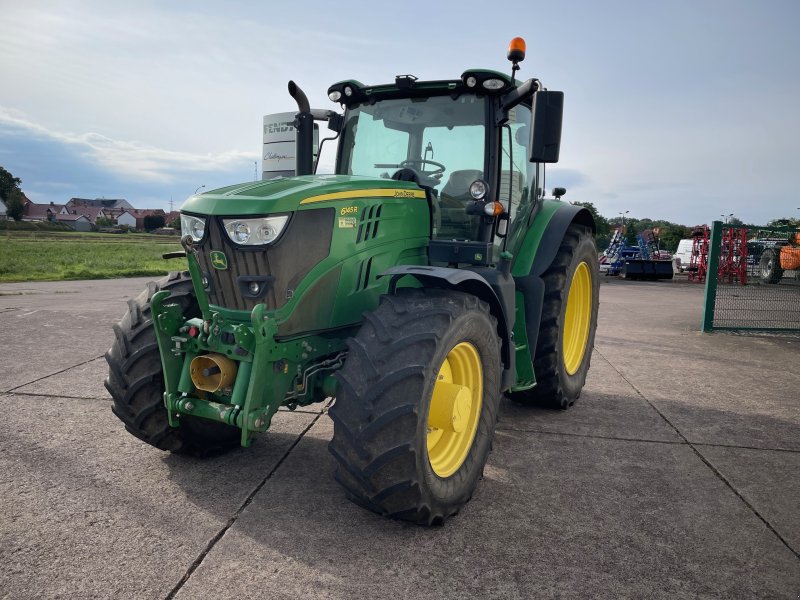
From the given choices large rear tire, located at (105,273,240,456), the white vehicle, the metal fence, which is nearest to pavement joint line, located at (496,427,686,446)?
large rear tire, located at (105,273,240,456)

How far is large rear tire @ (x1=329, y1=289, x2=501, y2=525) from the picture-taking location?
8.59ft

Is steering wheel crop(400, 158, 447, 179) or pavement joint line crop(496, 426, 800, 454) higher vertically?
steering wheel crop(400, 158, 447, 179)

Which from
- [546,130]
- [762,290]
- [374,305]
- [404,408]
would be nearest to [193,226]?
[374,305]

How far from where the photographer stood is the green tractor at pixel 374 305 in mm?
2697

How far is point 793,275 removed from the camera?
10.4 meters

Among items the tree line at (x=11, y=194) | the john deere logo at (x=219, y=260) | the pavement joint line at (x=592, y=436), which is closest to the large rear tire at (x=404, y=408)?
the john deere logo at (x=219, y=260)

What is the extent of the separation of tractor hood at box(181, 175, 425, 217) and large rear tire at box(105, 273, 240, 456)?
65cm

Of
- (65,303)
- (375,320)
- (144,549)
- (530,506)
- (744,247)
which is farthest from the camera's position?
(744,247)

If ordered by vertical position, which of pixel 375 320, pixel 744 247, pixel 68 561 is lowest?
pixel 68 561

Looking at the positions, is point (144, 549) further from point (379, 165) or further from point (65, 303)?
point (65, 303)

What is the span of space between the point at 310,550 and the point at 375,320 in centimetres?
105

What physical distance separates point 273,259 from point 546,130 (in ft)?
5.63

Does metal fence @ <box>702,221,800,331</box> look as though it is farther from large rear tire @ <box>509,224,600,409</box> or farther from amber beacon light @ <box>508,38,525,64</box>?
amber beacon light @ <box>508,38,525,64</box>

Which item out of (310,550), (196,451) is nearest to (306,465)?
(196,451)
